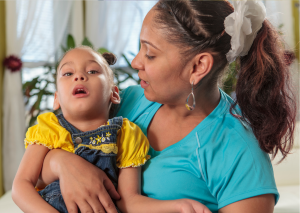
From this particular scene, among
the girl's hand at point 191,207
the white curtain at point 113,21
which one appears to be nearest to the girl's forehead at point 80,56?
the girl's hand at point 191,207

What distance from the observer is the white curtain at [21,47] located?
12.3 feet

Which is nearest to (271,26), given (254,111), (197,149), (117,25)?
(254,111)

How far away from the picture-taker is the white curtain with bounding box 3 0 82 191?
3.74m

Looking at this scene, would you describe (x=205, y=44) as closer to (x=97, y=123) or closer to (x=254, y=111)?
(x=254, y=111)

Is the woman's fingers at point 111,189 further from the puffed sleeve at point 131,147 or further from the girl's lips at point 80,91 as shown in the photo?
the girl's lips at point 80,91

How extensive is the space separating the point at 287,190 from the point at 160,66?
1.88m

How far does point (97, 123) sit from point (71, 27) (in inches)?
142

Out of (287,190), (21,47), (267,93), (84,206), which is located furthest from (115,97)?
(21,47)

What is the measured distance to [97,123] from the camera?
1.26 m

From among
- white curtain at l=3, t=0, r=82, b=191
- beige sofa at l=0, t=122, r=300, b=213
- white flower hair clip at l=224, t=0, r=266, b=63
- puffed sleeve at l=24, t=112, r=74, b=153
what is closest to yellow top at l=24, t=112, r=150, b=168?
puffed sleeve at l=24, t=112, r=74, b=153

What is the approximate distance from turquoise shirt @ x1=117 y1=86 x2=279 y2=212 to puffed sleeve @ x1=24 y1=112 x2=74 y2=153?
317 millimetres

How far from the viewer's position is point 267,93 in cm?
112

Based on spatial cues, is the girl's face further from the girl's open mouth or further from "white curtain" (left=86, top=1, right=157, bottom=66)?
"white curtain" (left=86, top=1, right=157, bottom=66)

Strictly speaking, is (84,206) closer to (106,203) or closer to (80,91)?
(106,203)
